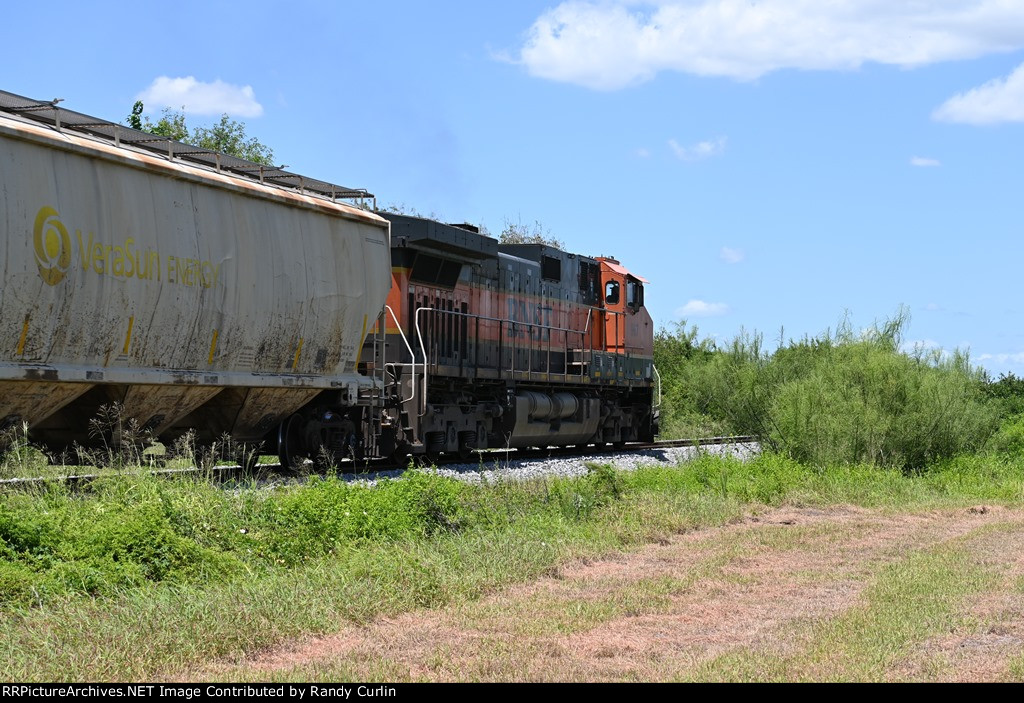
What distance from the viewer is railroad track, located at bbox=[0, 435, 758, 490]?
10.7m

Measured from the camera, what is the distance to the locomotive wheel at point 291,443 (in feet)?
53.4

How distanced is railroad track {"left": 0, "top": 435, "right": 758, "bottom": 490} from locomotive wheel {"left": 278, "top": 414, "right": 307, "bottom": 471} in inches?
7.7

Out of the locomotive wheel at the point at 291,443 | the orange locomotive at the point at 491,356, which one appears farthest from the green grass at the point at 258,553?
the locomotive wheel at the point at 291,443

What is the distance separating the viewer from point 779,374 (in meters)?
23.3

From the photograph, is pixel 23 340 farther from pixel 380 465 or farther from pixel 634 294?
pixel 634 294

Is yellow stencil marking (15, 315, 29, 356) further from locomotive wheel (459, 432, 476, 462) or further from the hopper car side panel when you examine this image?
locomotive wheel (459, 432, 476, 462)

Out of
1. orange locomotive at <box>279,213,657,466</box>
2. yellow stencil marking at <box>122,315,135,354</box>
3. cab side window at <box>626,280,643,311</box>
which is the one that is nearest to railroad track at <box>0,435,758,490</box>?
orange locomotive at <box>279,213,657,466</box>

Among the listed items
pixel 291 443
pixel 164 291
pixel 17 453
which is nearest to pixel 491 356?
pixel 291 443

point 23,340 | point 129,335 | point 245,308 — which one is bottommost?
point 23,340

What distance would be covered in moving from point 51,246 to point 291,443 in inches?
225

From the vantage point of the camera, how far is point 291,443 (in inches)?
645

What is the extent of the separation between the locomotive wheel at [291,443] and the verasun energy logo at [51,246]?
17.4 ft
